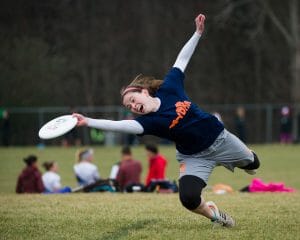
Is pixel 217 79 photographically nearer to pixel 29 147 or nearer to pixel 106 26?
pixel 106 26

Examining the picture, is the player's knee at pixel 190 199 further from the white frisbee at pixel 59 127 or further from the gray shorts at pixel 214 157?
the white frisbee at pixel 59 127

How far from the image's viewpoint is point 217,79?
49.4 meters

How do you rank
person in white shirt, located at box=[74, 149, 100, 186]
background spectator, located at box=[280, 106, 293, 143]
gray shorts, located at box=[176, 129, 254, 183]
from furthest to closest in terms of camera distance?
background spectator, located at box=[280, 106, 293, 143], person in white shirt, located at box=[74, 149, 100, 186], gray shorts, located at box=[176, 129, 254, 183]

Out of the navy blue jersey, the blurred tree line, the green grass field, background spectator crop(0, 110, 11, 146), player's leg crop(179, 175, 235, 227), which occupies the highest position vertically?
the navy blue jersey

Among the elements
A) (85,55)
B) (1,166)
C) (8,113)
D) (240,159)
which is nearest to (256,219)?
(240,159)

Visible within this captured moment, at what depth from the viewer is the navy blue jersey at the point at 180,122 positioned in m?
8.52

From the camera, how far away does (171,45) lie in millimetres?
48312

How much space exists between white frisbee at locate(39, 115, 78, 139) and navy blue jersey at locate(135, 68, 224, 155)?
80 cm

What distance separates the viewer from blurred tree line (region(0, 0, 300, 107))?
44.0 metres

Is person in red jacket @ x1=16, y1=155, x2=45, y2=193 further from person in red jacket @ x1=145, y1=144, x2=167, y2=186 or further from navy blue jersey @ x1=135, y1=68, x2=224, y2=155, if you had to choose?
navy blue jersey @ x1=135, y1=68, x2=224, y2=155

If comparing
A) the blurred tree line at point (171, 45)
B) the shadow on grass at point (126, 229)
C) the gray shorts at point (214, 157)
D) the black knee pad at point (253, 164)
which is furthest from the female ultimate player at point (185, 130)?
the blurred tree line at point (171, 45)

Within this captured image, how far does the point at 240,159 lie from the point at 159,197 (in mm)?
4160

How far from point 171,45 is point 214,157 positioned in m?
39.7

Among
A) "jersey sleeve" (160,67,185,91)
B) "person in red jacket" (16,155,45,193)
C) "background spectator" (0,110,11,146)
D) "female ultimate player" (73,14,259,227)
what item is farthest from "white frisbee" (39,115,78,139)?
"background spectator" (0,110,11,146)
